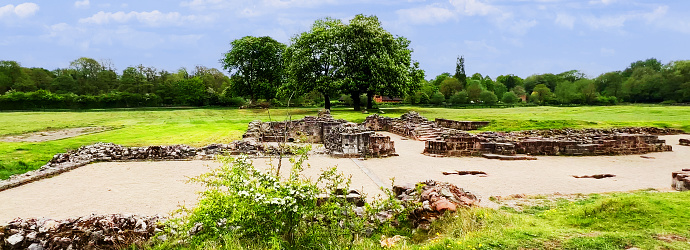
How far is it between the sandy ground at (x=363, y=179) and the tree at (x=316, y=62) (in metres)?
25.6

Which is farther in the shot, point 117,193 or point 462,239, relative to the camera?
point 117,193

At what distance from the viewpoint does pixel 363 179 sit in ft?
39.5

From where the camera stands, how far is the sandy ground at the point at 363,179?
9.34 meters

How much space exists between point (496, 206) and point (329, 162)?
803 cm

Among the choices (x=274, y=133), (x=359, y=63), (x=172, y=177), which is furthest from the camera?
(x=359, y=63)

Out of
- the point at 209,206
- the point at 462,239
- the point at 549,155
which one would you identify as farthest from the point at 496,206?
the point at 549,155

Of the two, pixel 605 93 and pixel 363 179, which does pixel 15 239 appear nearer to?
pixel 363 179

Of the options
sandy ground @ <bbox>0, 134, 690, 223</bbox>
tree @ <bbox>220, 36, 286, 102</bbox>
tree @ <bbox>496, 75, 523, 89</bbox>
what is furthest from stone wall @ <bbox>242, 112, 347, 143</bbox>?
tree @ <bbox>496, 75, 523, 89</bbox>

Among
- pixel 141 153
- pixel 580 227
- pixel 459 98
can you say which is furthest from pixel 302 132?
pixel 459 98

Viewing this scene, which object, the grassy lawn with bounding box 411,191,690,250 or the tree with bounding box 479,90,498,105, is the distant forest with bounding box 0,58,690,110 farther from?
the grassy lawn with bounding box 411,191,690,250

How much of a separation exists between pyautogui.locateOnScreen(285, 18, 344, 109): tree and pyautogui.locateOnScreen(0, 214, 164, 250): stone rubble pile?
34.1 metres

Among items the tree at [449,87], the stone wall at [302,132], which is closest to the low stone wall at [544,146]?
the stone wall at [302,132]

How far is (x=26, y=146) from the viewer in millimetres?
18984

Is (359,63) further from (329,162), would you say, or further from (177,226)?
(177,226)
